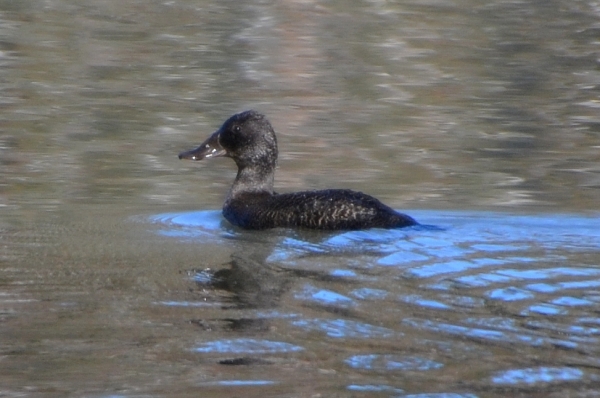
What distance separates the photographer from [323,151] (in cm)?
1314

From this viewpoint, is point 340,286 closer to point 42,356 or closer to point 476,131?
point 42,356

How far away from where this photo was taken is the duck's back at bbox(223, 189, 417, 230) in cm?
867

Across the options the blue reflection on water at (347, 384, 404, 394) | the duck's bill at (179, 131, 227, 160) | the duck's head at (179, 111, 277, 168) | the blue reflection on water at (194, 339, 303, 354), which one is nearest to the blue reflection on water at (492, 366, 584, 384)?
the blue reflection on water at (347, 384, 404, 394)

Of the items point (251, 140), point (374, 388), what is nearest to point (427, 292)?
point (374, 388)

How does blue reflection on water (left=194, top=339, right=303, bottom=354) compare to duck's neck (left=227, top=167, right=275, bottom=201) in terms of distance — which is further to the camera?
duck's neck (left=227, top=167, right=275, bottom=201)

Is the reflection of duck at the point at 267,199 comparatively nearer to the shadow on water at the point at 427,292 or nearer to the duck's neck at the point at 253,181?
the duck's neck at the point at 253,181

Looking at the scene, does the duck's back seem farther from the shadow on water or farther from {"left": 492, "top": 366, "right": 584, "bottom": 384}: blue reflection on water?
{"left": 492, "top": 366, "right": 584, "bottom": 384}: blue reflection on water

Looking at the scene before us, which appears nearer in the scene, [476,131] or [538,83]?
[476,131]

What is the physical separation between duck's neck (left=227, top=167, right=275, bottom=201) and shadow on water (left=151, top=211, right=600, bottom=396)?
539 millimetres

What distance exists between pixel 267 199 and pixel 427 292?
3.05 metres

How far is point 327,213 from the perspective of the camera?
873 centimetres

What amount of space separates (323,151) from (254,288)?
20.5ft

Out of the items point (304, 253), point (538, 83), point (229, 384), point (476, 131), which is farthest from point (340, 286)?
point (538, 83)

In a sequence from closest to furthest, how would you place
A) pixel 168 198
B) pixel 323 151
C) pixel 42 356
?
pixel 42 356, pixel 168 198, pixel 323 151
